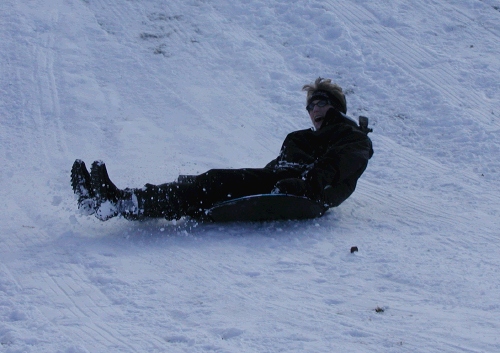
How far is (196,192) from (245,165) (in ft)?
4.83

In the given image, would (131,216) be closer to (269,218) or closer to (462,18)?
(269,218)

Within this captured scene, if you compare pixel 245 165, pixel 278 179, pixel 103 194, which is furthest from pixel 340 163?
pixel 103 194

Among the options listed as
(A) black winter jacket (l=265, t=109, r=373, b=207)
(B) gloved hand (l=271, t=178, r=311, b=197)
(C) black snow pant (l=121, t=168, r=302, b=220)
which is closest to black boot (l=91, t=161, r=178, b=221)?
(C) black snow pant (l=121, t=168, r=302, b=220)

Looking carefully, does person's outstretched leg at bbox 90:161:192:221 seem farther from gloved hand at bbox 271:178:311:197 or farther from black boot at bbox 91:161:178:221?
gloved hand at bbox 271:178:311:197

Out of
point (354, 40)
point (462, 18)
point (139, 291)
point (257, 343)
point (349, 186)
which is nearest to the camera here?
point (257, 343)

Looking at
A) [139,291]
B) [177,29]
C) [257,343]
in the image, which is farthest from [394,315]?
[177,29]

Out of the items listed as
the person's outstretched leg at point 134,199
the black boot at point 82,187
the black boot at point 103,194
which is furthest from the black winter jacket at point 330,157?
the black boot at point 82,187

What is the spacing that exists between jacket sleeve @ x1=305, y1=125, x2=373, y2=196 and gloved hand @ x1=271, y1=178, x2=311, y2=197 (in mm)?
106

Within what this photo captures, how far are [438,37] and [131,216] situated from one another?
5.05 meters

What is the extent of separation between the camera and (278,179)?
4914 millimetres

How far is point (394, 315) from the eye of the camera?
3473 mm

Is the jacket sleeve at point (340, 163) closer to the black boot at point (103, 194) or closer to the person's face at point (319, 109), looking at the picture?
the person's face at point (319, 109)

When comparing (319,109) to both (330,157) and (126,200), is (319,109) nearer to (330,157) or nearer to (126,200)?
(330,157)

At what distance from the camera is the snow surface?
11.1 ft
